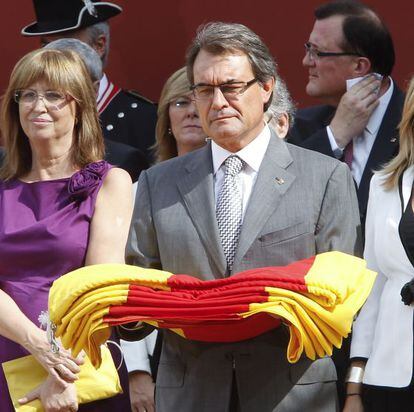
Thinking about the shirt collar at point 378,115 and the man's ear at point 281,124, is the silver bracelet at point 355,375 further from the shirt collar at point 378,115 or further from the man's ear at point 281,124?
the shirt collar at point 378,115

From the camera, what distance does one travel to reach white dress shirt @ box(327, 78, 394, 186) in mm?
5172

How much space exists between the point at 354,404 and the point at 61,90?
5.08 ft

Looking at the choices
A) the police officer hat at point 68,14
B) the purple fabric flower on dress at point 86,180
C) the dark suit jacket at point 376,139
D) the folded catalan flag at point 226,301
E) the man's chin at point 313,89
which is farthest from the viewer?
the police officer hat at point 68,14

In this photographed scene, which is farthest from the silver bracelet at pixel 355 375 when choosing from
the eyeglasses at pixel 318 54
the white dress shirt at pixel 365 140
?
the eyeglasses at pixel 318 54

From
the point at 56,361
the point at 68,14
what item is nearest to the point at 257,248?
the point at 56,361

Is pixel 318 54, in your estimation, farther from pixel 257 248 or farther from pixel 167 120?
pixel 257 248

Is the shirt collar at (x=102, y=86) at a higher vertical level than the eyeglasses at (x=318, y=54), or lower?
lower

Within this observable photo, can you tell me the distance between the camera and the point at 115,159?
17.9ft

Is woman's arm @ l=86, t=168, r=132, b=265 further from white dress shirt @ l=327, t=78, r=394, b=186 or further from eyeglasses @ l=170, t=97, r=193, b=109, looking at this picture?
white dress shirt @ l=327, t=78, r=394, b=186

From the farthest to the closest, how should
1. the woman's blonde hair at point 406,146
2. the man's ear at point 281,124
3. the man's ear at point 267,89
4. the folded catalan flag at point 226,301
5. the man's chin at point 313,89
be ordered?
the man's chin at point 313,89 < the man's ear at point 281,124 < the woman's blonde hair at point 406,146 < the man's ear at point 267,89 < the folded catalan flag at point 226,301

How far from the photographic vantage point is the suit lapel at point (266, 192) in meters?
3.87

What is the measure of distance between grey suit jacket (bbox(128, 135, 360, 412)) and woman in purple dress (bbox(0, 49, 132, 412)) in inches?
17.4

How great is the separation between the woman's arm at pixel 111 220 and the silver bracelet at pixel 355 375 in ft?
2.87

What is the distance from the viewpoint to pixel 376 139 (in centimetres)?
519
